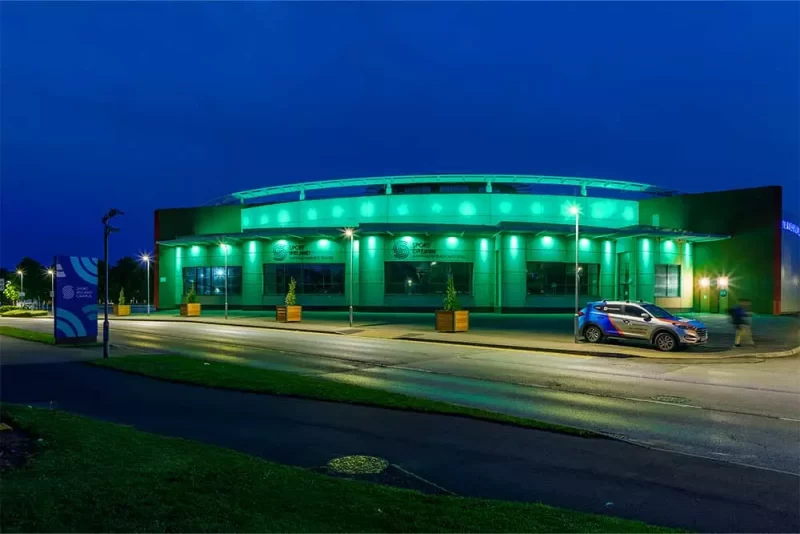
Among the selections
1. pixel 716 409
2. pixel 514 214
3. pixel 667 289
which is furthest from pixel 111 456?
pixel 667 289

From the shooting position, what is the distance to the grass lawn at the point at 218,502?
4199 mm

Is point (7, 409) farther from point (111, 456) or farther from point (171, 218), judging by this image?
point (171, 218)

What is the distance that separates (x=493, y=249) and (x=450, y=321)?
18334mm

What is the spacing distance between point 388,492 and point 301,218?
1842 inches

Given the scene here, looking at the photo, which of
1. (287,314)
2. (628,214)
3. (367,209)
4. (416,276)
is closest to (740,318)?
(287,314)

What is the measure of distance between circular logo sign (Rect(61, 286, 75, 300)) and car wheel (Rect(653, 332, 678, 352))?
73.8ft

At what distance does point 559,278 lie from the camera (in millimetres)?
45781

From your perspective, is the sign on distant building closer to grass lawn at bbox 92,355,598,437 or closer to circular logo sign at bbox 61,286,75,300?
grass lawn at bbox 92,355,598,437

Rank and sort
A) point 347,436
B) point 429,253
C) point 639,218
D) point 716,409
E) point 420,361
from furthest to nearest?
1. point 639,218
2. point 429,253
3. point 420,361
4. point 716,409
5. point 347,436

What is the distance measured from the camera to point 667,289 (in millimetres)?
48656

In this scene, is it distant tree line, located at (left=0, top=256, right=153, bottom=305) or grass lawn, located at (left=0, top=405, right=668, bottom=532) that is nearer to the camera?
grass lawn, located at (left=0, top=405, right=668, bottom=532)

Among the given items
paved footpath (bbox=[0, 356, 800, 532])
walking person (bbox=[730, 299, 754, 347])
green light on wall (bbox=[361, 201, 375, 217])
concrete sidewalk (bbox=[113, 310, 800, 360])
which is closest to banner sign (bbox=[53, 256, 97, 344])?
concrete sidewalk (bbox=[113, 310, 800, 360])

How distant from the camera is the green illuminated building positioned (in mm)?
44688

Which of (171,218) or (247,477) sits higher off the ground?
(171,218)
